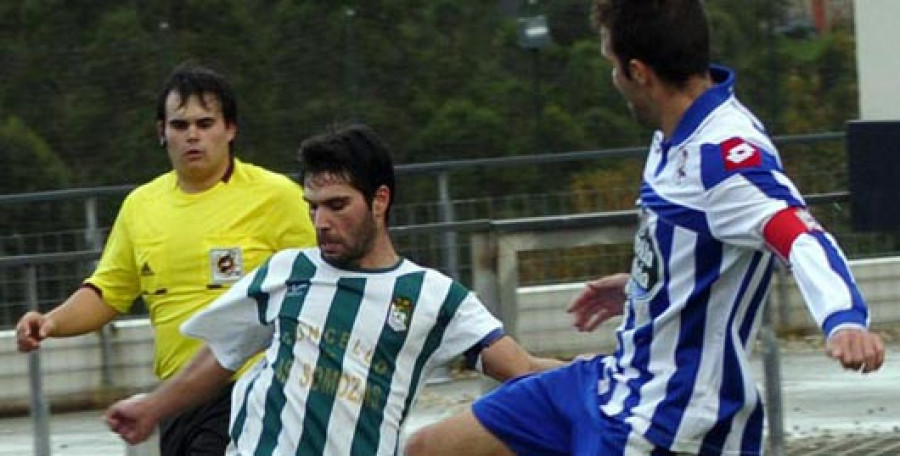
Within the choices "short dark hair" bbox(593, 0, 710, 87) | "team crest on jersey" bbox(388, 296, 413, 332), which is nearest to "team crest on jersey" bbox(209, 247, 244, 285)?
"team crest on jersey" bbox(388, 296, 413, 332)

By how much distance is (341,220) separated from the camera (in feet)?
18.2

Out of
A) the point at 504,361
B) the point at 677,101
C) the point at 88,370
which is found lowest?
the point at 88,370

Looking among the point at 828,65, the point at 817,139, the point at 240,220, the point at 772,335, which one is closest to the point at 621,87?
the point at 240,220

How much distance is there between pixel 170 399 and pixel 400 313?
60 centimetres

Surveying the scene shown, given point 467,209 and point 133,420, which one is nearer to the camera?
point 133,420

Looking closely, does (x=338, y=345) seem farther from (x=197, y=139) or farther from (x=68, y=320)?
(x=68, y=320)

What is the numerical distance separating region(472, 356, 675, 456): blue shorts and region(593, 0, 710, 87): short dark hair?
2.49ft

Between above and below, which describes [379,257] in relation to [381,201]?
below

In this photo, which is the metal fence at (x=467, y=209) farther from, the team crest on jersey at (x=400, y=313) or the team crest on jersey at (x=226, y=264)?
the team crest on jersey at (x=400, y=313)

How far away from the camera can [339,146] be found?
5605mm

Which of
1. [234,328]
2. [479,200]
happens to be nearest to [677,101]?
[234,328]

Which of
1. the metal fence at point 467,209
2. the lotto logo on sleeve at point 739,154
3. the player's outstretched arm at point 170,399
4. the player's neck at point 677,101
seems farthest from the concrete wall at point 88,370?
the lotto logo on sleeve at point 739,154

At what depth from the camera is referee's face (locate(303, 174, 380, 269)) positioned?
18.2 ft

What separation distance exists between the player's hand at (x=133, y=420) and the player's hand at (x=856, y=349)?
6.18 ft
